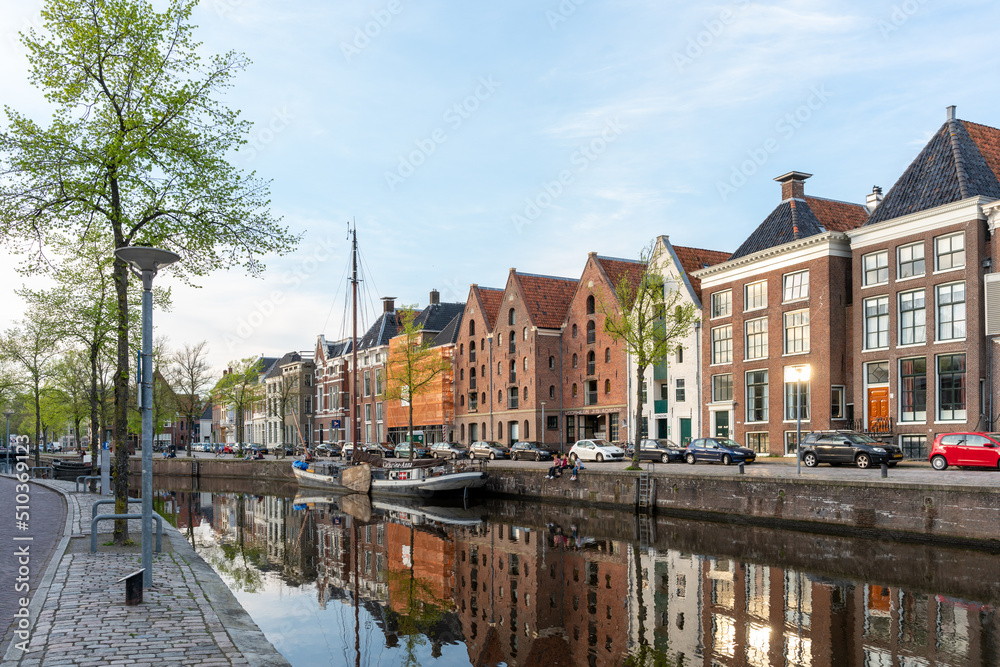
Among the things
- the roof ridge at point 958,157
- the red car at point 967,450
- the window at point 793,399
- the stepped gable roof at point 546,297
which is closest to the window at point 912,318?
the roof ridge at point 958,157

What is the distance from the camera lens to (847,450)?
34.9 metres

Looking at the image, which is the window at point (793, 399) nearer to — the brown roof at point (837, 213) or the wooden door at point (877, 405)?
the wooden door at point (877, 405)

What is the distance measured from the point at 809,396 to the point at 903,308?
23.7 feet

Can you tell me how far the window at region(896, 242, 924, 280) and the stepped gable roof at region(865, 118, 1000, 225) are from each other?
1757mm

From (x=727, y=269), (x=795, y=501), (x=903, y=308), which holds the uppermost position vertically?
(x=727, y=269)

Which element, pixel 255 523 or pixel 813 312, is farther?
pixel 813 312

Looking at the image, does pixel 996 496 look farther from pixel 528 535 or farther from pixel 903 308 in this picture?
pixel 903 308

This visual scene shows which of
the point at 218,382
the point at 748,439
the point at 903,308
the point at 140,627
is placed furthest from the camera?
the point at 218,382

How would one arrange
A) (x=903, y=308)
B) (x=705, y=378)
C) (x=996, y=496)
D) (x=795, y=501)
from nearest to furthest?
(x=996, y=496)
(x=795, y=501)
(x=903, y=308)
(x=705, y=378)

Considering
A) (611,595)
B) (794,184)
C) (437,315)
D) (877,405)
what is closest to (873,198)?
(794,184)

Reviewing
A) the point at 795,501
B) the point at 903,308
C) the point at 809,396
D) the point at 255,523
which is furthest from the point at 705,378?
the point at 255,523

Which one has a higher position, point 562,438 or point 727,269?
point 727,269

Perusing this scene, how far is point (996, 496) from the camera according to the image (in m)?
23.0

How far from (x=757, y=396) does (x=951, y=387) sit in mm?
12496
